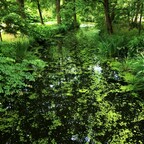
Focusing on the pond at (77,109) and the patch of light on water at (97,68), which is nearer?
the pond at (77,109)

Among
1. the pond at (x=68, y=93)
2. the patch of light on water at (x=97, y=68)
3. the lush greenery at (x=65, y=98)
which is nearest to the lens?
the lush greenery at (x=65, y=98)

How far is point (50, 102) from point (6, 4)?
2887mm

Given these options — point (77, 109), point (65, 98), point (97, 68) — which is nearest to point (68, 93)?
point (65, 98)

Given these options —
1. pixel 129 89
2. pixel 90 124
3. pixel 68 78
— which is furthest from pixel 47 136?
pixel 68 78

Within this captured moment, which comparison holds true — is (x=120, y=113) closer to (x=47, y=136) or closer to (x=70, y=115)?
(x=70, y=115)

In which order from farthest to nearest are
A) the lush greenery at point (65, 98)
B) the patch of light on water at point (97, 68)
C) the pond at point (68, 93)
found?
the patch of light on water at point (97, 68) → the pond at point (68, 93) → the lush greenery at point (65, 98)

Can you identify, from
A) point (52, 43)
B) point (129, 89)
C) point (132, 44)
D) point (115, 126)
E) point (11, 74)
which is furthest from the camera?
point (52, 43)

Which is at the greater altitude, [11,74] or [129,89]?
[11,74]

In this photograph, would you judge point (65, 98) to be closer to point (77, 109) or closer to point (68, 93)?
point (68, 93)

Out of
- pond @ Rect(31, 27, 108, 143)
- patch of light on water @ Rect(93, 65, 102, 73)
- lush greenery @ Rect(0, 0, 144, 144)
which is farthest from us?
patch of light on water @ Rect(93, 65, 102, 73)

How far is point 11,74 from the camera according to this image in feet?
15.6

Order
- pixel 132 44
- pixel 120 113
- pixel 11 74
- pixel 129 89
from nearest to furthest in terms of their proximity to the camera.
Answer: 1. pixel 11 74
2. pixel 120 113
3. pixel 129 89
4. pixel 132 44

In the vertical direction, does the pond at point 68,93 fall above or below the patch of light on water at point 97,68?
above

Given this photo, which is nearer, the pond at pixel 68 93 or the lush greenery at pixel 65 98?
the lush greenery at pixel 65 98
